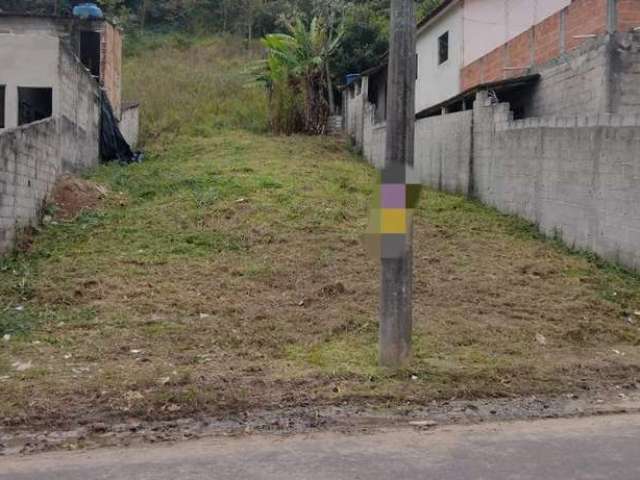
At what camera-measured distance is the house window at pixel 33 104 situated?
1259 centimetres

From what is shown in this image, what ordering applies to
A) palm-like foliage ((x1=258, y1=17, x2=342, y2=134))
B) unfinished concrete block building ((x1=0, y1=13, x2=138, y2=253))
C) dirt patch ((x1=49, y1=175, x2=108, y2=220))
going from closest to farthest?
unfinished concrete block building ((x1=0, y1=13, x2=138, y2=253)) < dirt patch ((x1=49, y1=175, x2=108, y2=220)) < palm-like foliage ((x1=258, y1=17, x2=342, y2=134))

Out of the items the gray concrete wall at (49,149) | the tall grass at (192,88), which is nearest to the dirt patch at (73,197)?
the gray concrete wall at (49,149)

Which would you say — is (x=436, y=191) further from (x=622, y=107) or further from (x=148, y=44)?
(x=148, y=44)

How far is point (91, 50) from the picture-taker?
1697cm

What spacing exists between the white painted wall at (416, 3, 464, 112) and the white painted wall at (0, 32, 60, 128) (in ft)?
33.1

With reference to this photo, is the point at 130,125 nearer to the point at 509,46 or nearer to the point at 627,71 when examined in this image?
the point at 509,46

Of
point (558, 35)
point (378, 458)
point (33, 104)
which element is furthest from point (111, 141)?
point (378, 458)

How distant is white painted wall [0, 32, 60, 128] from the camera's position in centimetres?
1219

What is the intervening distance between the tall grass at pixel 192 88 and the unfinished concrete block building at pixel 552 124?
25.2ft

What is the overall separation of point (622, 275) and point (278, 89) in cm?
1516

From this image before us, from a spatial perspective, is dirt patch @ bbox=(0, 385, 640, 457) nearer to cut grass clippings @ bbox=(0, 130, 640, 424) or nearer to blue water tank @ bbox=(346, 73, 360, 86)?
cut grass clippings @ bbox=(0, 130, 640, 424)

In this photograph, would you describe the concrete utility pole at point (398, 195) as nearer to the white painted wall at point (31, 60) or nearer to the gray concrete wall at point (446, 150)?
the gray concrete wall at point (446, 150)

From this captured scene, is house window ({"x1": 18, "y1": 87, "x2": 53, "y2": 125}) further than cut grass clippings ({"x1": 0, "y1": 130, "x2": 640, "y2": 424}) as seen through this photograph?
Yes

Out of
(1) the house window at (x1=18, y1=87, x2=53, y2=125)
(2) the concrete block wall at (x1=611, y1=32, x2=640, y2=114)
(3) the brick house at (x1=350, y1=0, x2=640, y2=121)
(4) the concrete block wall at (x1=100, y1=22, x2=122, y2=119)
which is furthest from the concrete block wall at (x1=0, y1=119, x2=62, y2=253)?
(2) the concrete block wall at (x1=611, y1=32, x2=640, y2=114)
